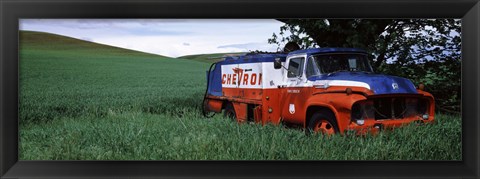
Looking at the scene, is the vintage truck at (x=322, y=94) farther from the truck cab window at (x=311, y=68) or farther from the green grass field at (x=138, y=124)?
the green grass field at (x=138, y=124)

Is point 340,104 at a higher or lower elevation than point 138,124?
higher

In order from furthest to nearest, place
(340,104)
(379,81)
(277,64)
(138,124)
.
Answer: (277,64) → (138,124) → (379,81) → (340,104)

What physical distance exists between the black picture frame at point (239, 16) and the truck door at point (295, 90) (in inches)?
38.1

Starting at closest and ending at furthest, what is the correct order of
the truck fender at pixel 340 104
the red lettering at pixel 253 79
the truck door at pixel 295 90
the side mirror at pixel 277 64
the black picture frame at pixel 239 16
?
1. the black picture frame at pixel 239 16
2. the truck fender at pixel 340 104
3. the truck door at pixel 295 90
4. the side mirror at pixel 277 64
5. the red lettering at pixel 253 79

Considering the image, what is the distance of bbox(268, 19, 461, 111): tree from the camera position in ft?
20.4

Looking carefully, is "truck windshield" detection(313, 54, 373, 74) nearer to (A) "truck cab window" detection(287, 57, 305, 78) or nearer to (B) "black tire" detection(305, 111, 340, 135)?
(A) "truck cab window" detection(287, 57, 305, 78)

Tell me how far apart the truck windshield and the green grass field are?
2.76ft

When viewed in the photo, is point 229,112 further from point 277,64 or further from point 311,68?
point 311,68

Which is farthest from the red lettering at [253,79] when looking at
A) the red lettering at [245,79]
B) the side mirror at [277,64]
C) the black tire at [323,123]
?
the black tire at [323,123]

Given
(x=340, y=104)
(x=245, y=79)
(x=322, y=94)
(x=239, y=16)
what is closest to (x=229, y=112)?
(x=245, y=79)

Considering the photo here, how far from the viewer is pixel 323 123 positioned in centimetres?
631

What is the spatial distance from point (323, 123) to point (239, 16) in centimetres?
158

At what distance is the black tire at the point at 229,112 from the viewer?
7.71 m

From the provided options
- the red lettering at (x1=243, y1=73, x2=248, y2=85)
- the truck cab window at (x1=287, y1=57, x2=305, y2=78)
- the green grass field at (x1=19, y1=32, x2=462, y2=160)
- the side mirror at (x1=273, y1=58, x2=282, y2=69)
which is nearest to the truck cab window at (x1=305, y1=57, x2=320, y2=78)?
the truck cab window at (x1=287, y1=57, x2=305, y2=78)
